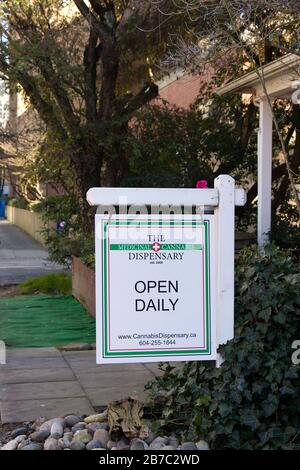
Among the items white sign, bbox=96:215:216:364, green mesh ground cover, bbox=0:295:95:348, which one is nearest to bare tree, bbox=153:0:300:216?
white sign, bbox=96:215:216:364

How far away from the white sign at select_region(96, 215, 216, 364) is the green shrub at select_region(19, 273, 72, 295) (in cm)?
841

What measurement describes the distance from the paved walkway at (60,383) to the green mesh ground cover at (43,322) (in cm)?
98

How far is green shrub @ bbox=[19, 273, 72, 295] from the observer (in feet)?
43.1

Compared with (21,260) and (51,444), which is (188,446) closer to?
(51,444)

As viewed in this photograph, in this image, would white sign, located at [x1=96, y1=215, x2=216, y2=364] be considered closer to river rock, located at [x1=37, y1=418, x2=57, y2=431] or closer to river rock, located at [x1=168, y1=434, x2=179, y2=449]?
river rock, located at [x1=168, y1=434, x2=179, y2=449]

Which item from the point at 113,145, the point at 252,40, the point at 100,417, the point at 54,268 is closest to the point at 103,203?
the point at 100,417

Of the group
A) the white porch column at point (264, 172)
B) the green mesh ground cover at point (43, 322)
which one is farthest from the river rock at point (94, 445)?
the white porch column at point (264, 172)

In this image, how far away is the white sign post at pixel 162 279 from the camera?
185 inches

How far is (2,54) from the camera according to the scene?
12.9 meters

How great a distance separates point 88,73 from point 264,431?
10.0 metres

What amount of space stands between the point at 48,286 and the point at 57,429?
27.7ft

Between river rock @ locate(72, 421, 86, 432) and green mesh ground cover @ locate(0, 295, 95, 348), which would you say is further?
green mesh ground cover @ locate(0, 295, 95, 348)

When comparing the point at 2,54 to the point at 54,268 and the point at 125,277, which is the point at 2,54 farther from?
the point at 125,277
